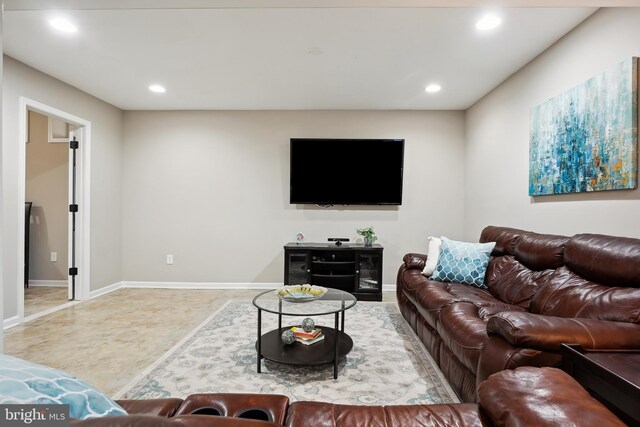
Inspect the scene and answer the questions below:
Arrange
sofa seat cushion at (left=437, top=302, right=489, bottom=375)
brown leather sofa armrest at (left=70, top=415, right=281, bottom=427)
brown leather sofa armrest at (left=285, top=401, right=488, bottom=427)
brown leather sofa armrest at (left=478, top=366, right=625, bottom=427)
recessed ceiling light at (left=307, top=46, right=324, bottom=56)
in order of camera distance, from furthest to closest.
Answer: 1. recessed ceiling light at (left=307, top=46, right=324, bottom=56)
2. sofa seat cushion at (left=437, top=302, right=489, bottom=375)
3. brown leather sofa armrest at (left=285, top=401, right=488, bottom=427)
4. brown leather sofa armrest at (left=478, top=366, right=625, bottom=427)
5. brown leather sofa armrest at (left=70, top=415, right=281, bottom=427)

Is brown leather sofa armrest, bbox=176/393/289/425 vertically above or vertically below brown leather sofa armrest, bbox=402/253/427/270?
below

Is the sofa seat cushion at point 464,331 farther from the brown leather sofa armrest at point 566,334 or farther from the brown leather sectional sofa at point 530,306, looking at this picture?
the brown leather sofa armrest at point 566,334

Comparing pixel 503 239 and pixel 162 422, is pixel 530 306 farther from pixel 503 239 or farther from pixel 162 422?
pixel 162 422

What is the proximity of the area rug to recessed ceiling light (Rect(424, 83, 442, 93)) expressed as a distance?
272 centimetres

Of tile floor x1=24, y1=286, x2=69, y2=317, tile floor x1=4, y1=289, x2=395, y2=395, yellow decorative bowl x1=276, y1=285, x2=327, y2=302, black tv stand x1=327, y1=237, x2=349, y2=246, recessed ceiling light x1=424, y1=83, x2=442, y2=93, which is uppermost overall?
recessed ceiling light x1=424, y1=83, x2=442, y2=93

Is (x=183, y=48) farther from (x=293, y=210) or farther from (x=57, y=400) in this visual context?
(x=57, y=400)

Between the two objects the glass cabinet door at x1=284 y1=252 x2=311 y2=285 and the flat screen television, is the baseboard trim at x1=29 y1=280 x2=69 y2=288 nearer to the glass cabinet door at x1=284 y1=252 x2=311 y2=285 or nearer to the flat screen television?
the glass cabinet door at x1=284 y1=252 x2=311 y2=285

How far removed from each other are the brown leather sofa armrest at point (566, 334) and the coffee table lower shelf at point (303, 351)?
3.30 ft

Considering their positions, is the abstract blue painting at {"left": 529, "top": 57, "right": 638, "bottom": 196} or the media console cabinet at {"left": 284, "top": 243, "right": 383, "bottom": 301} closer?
the abstract blue painting at {"left": 529, "top": 57, "right": 638, "bottom": 196}

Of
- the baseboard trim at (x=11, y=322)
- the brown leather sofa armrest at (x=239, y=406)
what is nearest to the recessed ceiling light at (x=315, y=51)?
the brown leather sofa armrest at (x=239, y=406)

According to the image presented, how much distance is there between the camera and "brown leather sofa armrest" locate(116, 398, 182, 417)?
0.92 meters

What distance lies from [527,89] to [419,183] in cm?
178

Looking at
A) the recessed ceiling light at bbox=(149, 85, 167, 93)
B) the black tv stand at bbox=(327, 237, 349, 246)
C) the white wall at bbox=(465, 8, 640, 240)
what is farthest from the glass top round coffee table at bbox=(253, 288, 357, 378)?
the recessed ceiling light at bbox=(149, 85, 167, 93)

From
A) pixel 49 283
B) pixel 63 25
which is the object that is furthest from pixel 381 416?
pixel 49 283
